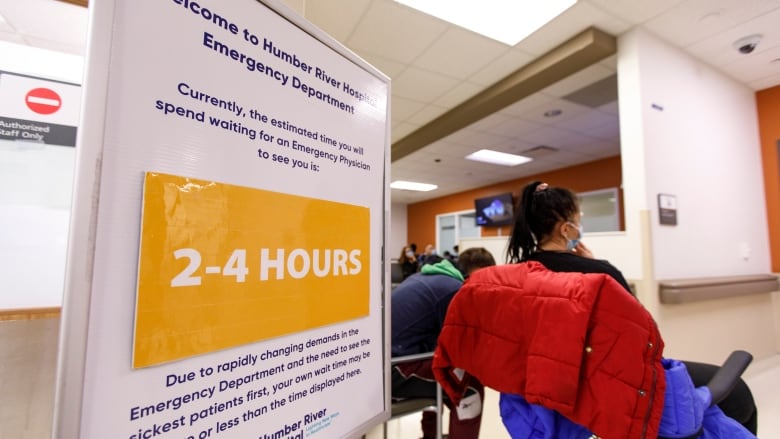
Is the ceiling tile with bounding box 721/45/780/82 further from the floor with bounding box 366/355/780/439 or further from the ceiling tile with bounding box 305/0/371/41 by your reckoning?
the ceiling tile with bounding box 305/0/371/41

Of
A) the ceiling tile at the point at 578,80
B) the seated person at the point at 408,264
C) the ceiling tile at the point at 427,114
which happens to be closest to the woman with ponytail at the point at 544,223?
the ceiling tile at the point at 578,80

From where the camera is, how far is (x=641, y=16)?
230cm

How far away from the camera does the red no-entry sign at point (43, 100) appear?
79cm

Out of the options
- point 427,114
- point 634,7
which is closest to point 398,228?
point 427,114

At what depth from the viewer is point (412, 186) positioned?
819 centimetres

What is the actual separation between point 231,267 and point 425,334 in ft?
3.59

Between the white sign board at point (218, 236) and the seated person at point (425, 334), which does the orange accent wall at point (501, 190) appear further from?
the white sign board at point (218, 236)

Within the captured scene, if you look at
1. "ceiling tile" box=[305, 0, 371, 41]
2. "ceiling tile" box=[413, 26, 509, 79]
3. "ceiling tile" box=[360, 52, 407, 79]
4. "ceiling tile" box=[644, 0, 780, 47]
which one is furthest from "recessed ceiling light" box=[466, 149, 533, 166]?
"ceiling tile" box=[305, 0, 371, 41]

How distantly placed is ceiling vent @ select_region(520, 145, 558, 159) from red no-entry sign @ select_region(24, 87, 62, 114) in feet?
17.1

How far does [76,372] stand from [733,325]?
3.91m

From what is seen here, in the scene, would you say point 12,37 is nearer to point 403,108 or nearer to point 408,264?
point 403,108

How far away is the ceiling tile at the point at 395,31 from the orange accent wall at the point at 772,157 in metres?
3.28

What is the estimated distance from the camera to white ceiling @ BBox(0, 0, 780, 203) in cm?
218

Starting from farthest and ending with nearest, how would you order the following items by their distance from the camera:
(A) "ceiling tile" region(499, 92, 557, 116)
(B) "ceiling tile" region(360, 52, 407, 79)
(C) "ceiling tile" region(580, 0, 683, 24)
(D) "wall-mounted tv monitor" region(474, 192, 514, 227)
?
(D) "wall-mounted tv monitor" region(474, 192, 514, 227)
(A) "ceiling tile" region(499, 92, 557, 116)
(B) "ceiling tile" region(360, 52, 407, 79)
(C) "ceiling tile" region(580, 0, 683, 24)
